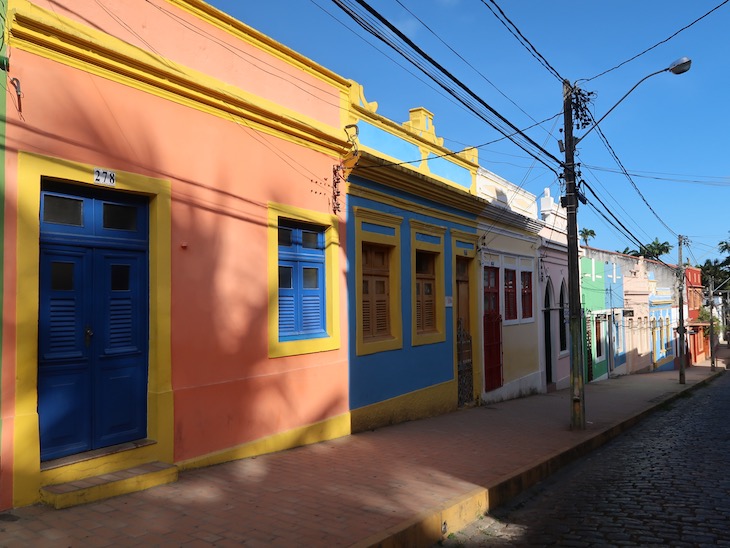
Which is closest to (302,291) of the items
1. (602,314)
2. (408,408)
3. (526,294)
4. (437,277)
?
(408,408)

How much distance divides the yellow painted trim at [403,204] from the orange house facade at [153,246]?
116 centimetres

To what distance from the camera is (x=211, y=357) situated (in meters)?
6.71

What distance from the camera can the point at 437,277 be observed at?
12023 millimetres

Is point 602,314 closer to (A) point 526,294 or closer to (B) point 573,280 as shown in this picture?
(A) point 526,294

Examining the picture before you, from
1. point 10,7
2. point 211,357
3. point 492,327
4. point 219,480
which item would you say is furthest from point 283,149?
point 492,327

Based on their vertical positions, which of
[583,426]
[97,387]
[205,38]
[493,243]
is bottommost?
[583,426]

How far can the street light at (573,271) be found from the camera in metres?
10.6

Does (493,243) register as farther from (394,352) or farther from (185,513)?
(185,513)

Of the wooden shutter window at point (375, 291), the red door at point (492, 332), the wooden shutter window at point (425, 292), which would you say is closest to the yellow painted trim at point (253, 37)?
the wooden shutter window at point (375, 291)

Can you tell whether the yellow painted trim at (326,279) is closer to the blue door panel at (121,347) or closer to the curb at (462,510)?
the blue door panel at (121,347)

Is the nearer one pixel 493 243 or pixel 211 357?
pixel 211 357

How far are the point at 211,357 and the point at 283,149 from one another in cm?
296

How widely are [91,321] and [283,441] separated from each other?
116 inches

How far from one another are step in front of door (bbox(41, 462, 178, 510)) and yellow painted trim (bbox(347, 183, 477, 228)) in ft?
16.6
